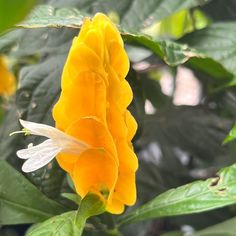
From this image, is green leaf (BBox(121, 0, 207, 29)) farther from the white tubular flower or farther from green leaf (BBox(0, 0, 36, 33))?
green leaf (BBox(0, 0, 36, 33))

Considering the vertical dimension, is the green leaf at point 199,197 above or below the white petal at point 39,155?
below

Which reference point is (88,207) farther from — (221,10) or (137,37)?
(221,10)

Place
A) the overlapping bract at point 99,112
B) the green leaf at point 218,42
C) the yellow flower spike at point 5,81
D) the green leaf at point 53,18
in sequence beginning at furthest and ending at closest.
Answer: the yellow flower spike at point 5,81 < the green leaf at point 218,42 < the green leaf at point 53,18 < the overlapping bract at point 99,112

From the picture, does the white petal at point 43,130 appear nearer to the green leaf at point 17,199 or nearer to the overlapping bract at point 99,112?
the overlapping bract at point 99,112

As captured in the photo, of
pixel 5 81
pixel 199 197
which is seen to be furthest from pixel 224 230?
pixel 5 81

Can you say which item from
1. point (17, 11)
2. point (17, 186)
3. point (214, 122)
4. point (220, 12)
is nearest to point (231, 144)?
point (214, 122)

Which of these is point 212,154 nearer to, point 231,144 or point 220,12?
point 231,144

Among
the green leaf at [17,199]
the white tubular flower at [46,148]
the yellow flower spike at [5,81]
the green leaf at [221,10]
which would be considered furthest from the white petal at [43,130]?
the green leaf at [221,10]
